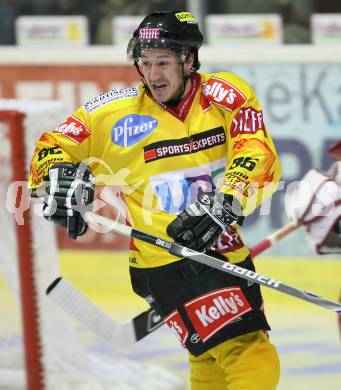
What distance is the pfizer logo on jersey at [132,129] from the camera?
3836mm

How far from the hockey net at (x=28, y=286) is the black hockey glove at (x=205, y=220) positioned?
1.27 m

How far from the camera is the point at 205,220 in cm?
361

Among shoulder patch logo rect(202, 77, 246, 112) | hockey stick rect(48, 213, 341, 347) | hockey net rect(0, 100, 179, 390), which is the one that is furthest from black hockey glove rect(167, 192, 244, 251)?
hockey net rect(0, 100, 179, 390)

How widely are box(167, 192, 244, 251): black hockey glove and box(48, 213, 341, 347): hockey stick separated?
71mm

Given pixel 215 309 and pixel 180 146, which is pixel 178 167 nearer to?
pixel 180 146

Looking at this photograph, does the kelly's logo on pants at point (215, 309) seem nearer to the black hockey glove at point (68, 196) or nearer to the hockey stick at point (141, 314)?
the hockey stick at point (141, 314)

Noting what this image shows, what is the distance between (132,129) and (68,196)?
12.3 inches

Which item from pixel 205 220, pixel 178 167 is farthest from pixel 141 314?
pixel 205 220

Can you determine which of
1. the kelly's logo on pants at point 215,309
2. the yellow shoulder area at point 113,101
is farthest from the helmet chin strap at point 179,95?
the kelly's logo on pants at point 215,309

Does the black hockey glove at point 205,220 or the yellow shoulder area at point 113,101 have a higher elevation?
the yellow shoulder area at point 113,101

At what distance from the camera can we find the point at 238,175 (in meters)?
3.67

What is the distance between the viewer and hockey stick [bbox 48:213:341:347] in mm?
3740

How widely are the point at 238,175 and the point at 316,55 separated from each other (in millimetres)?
2824

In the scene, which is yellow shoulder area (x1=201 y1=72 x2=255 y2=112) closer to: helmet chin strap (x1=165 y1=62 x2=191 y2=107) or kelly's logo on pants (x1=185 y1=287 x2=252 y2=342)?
helmet chin strap (x1=165 y1=62 x2=191 y2=107)
